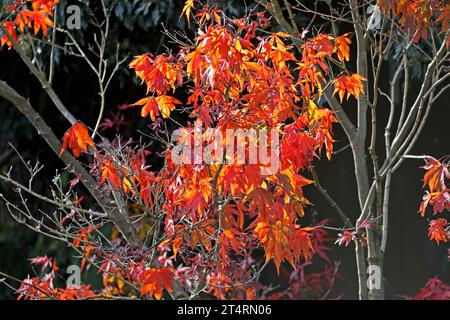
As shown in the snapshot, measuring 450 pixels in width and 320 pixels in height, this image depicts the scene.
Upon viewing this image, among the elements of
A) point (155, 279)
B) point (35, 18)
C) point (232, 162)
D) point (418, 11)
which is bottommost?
point (155, 279)

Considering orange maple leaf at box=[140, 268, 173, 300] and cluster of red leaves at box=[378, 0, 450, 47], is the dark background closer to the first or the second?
cluster of red leaves at box=[378, 0, 450, 47]

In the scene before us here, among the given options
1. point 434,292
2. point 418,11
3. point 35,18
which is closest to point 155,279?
point 418,11

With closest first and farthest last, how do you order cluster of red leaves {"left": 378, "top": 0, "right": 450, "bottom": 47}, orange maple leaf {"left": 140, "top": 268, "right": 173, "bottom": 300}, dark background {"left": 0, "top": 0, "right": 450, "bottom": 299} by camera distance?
orange maple leaf {"left": 140, "top": 268, "right": 173, "bottom": 300} → cluster of red leaves {"left": 378, "top": 0, "right": 450, "bottom": 47} → dark background {"left": 0, "top": 0, "right": 450, "bottom": 299}

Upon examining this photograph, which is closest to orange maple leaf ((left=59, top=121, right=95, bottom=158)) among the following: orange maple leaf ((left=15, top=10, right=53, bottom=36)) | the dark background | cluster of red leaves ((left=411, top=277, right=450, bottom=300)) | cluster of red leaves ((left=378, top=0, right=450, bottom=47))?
orange maple leaf ((left=15, top=10, right=53, bottom=36))

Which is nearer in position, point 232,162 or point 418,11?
point 232,162

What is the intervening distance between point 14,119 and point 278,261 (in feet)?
9.19

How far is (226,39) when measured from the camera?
2.40 meters

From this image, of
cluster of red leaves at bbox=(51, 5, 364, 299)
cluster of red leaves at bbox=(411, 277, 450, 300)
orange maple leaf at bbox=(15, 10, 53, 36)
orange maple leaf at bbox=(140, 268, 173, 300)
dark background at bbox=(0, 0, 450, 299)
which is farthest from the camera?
dark background at bbox=(0, 0, 450, 299)

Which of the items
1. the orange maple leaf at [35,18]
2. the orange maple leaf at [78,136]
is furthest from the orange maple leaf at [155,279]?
the orange maple leaf at [35,18]

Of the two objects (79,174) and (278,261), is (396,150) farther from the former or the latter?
(79,174)

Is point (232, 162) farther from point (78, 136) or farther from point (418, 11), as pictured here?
point (418, 11)

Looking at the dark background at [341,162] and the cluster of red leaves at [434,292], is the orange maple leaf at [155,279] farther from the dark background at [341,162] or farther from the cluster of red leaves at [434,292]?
the dark background at [341,162]

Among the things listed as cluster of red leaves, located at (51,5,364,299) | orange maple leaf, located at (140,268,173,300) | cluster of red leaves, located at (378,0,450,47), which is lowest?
orange maple leaf, located at (140,268,173,300)

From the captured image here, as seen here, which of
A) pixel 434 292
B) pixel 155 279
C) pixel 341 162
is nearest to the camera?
pixel 155 279
